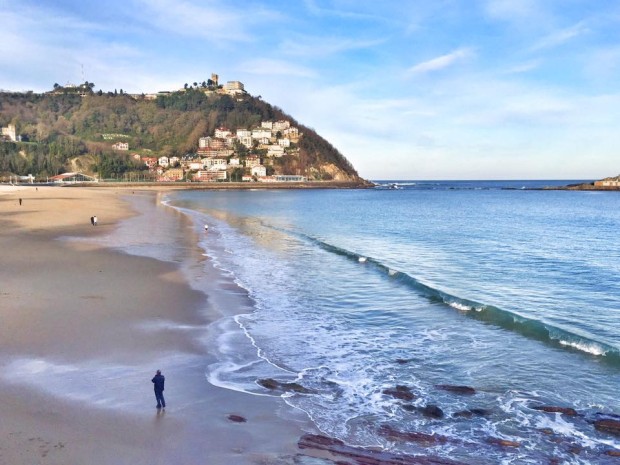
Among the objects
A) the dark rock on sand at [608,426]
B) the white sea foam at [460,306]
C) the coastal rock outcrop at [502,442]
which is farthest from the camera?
the white sea foam at [460,306]

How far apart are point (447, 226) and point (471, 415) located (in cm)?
3954

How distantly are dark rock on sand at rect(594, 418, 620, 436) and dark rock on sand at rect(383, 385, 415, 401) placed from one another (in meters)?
3.15

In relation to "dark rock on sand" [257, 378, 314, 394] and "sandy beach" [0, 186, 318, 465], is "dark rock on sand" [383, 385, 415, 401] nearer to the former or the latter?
"dark rock on sand" [257, 378, 314, 394]

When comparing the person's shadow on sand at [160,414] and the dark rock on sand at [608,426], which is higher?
the person's shadow on sand at [160,414]

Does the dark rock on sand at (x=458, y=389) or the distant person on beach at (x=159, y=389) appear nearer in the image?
the distant person on beach at (x=159, y=389)

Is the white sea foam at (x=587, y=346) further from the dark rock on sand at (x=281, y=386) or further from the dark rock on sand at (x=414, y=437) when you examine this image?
the dark rock on sand at (x=281, y=386)

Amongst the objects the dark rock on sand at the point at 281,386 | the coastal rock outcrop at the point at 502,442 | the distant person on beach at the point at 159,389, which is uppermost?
the distant person on beach at the point at 159,389

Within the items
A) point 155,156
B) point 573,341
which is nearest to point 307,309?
point 573,341

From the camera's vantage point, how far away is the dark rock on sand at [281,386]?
10.1 m

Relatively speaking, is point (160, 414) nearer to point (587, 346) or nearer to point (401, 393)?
point (401, 393)

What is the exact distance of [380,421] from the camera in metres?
8.91

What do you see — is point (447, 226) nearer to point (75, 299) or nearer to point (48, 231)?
point (48, 231)

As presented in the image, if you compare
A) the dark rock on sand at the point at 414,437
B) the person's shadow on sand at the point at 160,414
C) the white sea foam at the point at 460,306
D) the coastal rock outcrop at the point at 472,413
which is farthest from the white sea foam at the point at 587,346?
the person's shadow on sand at the point at 160,414

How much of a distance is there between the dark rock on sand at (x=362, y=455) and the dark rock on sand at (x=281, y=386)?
1.97m
